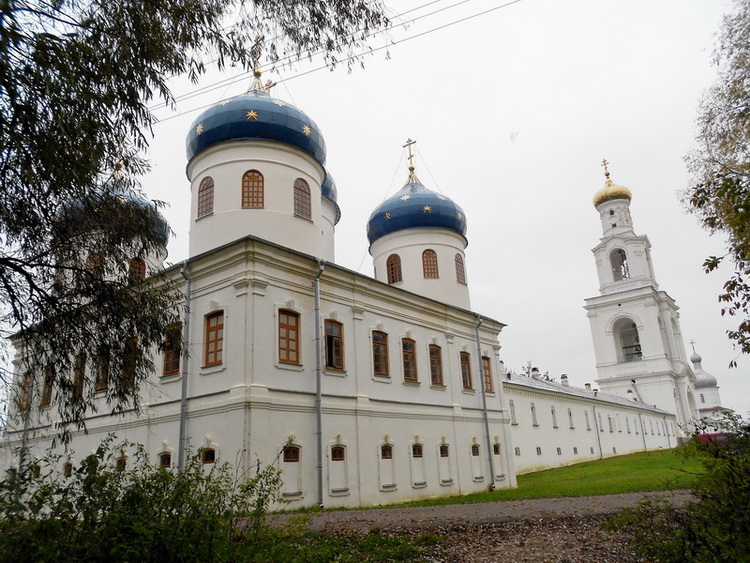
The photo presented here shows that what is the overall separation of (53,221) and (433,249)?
18.2 m

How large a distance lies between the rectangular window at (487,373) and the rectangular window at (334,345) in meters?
8.34

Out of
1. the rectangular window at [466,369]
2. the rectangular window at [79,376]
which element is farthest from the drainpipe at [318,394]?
the rectangular window at [466,369]

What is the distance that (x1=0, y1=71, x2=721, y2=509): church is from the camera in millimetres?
14633

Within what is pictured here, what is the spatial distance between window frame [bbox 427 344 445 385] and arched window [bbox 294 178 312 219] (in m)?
6.32

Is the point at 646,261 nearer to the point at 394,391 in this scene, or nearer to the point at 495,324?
the point at 495,324

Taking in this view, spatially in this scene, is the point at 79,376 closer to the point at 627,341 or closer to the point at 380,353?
the point at 380,353

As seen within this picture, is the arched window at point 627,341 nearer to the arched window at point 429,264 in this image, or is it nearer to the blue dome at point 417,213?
the blue dome at point 417,213

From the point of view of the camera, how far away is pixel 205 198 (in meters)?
18.2

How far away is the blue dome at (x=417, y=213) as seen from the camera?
81.1ft

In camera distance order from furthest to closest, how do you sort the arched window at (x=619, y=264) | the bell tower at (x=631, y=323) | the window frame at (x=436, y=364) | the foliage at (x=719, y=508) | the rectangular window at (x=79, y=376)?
the arched window at (x=619, y=264)
the bell tower at (x=631, y=323)
the window frame at (x=436, y=364)
the rectangular window at (x=79, y=376)
the foliage at (x=719, y=508)

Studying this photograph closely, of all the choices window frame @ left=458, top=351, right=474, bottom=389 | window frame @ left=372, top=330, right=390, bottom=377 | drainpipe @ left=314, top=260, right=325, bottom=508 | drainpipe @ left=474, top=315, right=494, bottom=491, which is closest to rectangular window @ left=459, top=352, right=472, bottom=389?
window frame @ left=458, top=351, right=474, bottom=389

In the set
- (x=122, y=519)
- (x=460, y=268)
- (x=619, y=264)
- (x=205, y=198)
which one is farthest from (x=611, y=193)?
(x=122, y=519)

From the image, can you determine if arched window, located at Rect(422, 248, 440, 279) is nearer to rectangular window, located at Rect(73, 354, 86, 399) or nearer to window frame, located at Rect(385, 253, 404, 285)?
window frame, located at Rect(385, 253, 404, 285)

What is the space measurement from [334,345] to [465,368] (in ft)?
24.7
